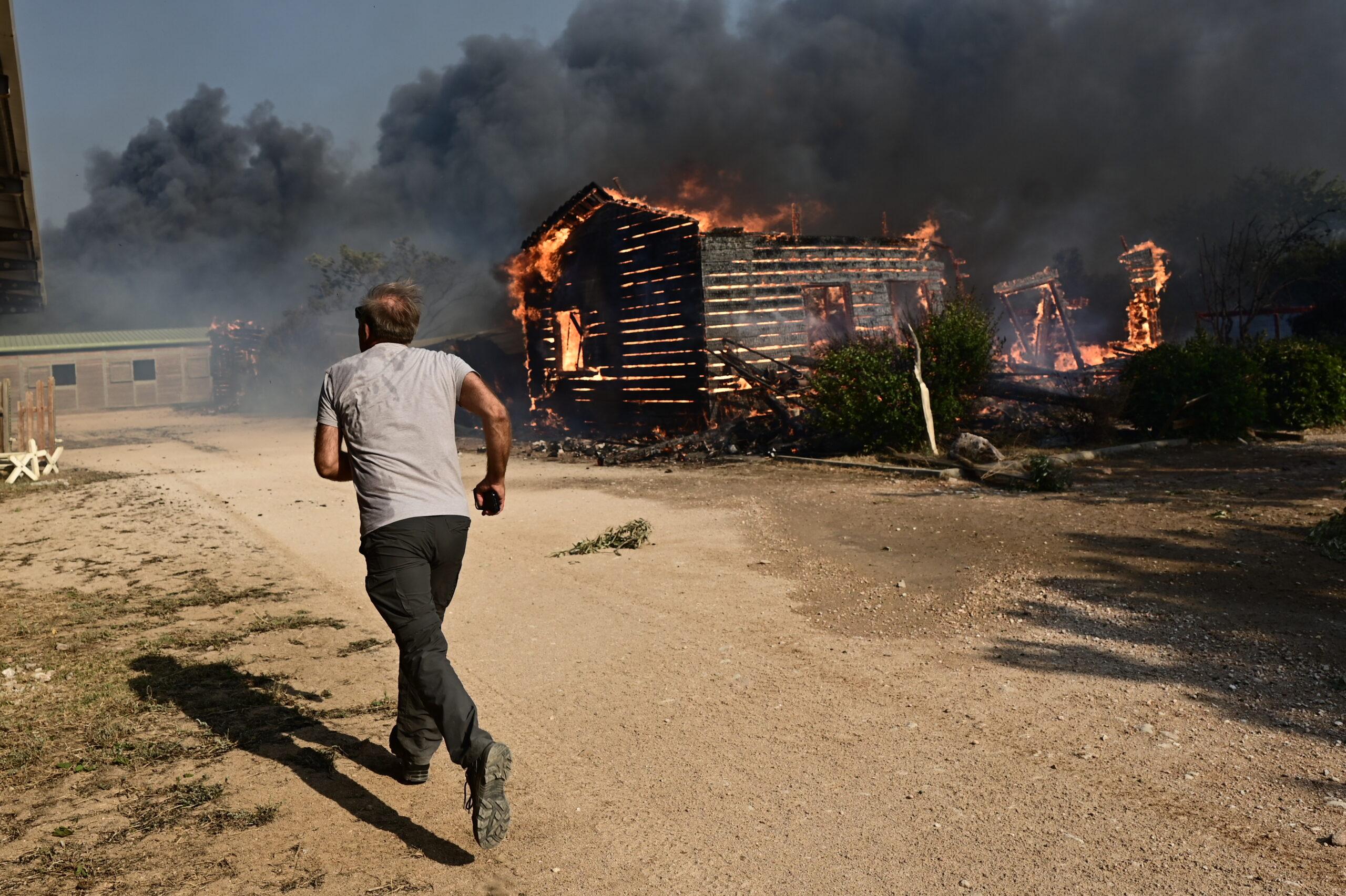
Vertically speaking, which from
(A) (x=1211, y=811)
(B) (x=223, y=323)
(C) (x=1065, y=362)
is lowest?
(A) (x=1211, y=811)

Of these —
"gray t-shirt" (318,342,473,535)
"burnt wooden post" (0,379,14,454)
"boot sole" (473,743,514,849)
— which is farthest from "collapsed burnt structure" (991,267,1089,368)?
"boot sole" (473,743,514,849)

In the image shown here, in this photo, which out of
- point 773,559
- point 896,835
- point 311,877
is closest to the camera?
point 311,877

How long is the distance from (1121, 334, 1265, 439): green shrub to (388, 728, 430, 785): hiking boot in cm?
1466

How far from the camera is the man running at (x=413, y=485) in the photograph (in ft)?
11.1

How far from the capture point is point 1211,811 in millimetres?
3381

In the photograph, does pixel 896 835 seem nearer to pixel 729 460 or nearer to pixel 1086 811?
pixel 1086 811

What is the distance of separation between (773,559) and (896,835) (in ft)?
15.3

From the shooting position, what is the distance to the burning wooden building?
18562 mm

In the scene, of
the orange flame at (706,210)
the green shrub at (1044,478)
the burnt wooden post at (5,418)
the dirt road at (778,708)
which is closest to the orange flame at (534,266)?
the orange flame at (706,210)

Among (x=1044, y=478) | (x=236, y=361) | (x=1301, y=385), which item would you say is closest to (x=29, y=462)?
(x=1044, y=478)

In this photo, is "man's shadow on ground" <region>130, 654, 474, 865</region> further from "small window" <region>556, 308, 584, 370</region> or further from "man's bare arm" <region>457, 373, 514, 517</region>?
"small window" <region>556, 308, 584, 370</region>

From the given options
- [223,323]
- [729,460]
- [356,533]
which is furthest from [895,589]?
[223,323]

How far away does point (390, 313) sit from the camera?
3725mm

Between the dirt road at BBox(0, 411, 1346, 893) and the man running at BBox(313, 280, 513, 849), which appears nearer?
the dirt road at BBox(0, 411, 1346, 893)
